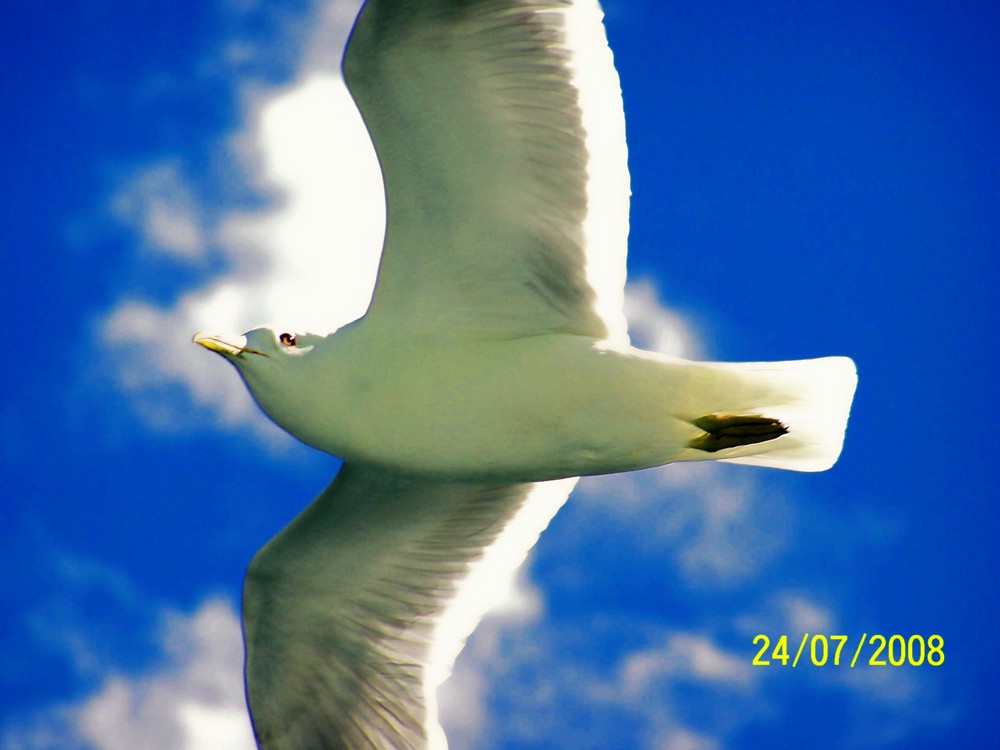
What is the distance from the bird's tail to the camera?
4492 mm

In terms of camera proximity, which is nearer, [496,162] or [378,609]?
[496,162]

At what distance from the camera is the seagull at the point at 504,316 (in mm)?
4219

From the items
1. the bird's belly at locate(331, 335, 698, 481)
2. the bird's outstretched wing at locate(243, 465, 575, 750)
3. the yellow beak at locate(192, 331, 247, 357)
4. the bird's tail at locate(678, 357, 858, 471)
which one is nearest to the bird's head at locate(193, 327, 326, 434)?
the yellow beak at locate(192, 331, 247, 357)

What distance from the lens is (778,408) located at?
4.61m

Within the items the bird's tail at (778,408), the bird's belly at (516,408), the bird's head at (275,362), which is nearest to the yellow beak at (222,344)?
the bird's head at (275,362)

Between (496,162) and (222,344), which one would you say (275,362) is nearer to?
(222,344)

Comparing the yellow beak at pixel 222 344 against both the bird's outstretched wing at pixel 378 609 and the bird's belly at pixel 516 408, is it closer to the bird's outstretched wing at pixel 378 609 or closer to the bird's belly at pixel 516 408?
the bird's belly at pixel 516 408

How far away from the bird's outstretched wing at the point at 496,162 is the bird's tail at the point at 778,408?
1.37 ft

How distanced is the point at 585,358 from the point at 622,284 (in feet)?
1.07

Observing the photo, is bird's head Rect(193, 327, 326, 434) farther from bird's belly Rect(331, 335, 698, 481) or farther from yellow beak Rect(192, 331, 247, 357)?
bird's belly Rect(331, 335, 698, 481)

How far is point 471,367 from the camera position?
4.50 metres

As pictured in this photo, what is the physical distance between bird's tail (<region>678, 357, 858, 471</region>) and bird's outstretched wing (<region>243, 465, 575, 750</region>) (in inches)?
39.0

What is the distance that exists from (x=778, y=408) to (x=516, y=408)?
0.92 metres

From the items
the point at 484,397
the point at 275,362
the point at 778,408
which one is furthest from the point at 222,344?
the point at 778,408
